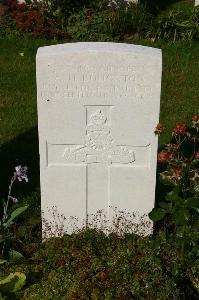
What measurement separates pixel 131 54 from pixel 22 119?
10.1 ft

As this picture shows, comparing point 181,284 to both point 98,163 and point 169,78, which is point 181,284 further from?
point 169,78

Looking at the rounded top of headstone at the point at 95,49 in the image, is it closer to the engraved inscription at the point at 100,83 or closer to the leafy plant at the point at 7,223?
the engraved inscription at the point at 100,83

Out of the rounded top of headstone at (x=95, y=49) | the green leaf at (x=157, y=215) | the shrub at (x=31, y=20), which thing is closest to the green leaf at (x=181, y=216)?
the green leaf at (x=157, y=215)

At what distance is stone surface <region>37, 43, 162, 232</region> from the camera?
4152 mm

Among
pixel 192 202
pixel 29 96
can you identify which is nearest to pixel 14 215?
pixel 192 202

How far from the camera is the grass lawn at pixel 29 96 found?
6164 mm

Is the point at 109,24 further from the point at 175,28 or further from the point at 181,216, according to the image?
the point at 181,216

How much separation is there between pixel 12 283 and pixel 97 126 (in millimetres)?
1299

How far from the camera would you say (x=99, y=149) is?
4.49 metres

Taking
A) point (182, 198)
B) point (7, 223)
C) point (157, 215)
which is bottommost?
point (7, 223)

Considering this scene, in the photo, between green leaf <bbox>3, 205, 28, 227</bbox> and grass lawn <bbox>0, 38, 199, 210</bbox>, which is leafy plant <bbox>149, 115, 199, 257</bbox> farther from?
grass lawn <bbox>0, 38, 199, 210</bbox>

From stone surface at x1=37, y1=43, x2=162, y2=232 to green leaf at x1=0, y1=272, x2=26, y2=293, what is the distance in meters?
0.72

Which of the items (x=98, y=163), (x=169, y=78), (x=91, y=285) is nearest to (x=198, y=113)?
(x=169, y=78)

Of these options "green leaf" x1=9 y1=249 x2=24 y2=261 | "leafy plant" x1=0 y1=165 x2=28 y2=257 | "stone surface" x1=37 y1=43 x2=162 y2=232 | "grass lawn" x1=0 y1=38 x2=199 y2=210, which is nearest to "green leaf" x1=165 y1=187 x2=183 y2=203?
"stone surface" x1=37 y1=43 x2=162 y2=232
